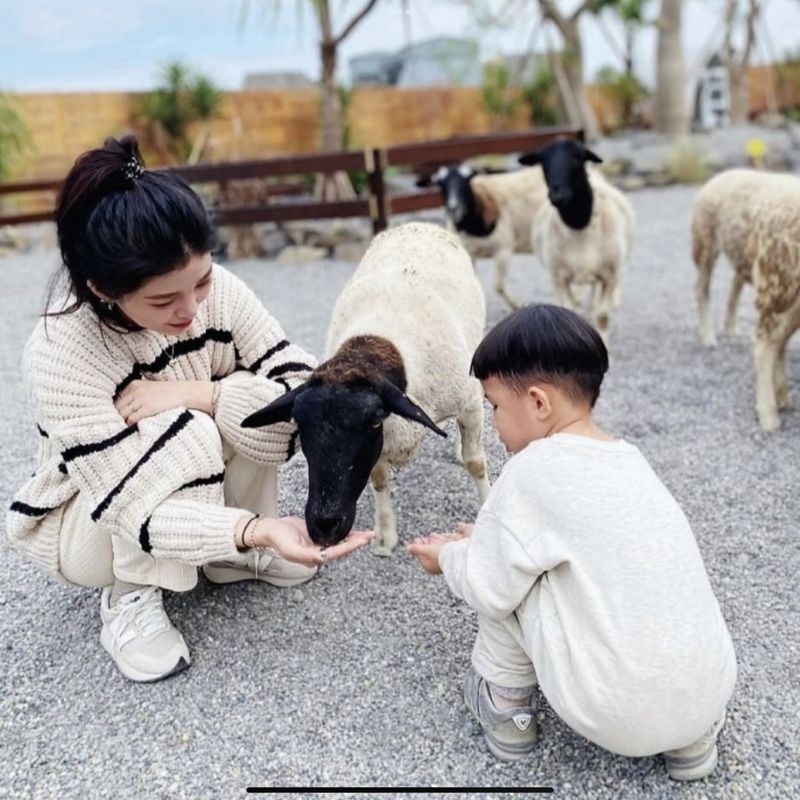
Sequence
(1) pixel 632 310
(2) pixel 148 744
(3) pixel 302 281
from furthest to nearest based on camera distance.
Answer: (3) pixel 302 281, (1) pixel 632 310, (2) pixel 148 744

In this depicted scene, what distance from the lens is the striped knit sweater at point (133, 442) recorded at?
2.27 m

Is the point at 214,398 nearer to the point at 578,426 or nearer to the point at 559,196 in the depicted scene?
the point at 578,426

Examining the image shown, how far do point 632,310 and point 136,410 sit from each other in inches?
230

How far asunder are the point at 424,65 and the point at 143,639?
97.3ft

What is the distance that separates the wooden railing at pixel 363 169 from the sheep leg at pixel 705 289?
17.0 ft

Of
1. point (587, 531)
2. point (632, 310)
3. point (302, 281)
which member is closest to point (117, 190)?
point (587, 531)

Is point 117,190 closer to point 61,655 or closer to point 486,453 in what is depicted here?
point 61,655

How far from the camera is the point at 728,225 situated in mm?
5258

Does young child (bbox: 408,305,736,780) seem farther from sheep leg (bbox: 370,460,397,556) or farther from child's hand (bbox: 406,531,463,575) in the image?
sheep leg (bbox: 370,460,397,556)

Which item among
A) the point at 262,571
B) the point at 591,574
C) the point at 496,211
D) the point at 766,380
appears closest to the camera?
the point at 591,574

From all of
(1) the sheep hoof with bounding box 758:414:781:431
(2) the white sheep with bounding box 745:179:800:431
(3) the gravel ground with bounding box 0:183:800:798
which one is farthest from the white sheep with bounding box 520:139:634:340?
(3) the gravel ground with bounding box 0:183:800:798

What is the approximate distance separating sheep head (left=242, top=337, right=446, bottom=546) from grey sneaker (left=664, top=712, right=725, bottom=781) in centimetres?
104

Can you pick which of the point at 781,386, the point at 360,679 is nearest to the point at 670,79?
the point at 781,386

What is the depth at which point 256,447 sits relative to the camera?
8.61ft
